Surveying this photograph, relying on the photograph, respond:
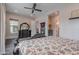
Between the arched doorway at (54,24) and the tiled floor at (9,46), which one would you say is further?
the arched doorway at (54,24)

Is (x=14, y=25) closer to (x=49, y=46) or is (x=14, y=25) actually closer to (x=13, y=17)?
(x=13, y=17)

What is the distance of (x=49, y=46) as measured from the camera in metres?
1.50

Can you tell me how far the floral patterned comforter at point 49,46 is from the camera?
1440 mm

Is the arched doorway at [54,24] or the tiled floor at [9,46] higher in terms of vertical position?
the arched doorway at [54,24]

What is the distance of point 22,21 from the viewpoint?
1.59m

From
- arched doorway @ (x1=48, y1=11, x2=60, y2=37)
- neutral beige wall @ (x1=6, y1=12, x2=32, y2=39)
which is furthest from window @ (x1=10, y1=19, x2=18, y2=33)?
arched doorway @ (x1=48, y1=11, x2=60, y2=37)

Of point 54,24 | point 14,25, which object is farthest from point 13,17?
point 54,24

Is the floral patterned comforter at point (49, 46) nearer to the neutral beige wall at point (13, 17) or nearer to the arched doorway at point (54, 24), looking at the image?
the arched doorway at point (54, 24)

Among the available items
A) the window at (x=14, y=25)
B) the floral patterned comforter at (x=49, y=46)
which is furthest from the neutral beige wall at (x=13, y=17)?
the floral patterned comforter at (x=49, y=46)
